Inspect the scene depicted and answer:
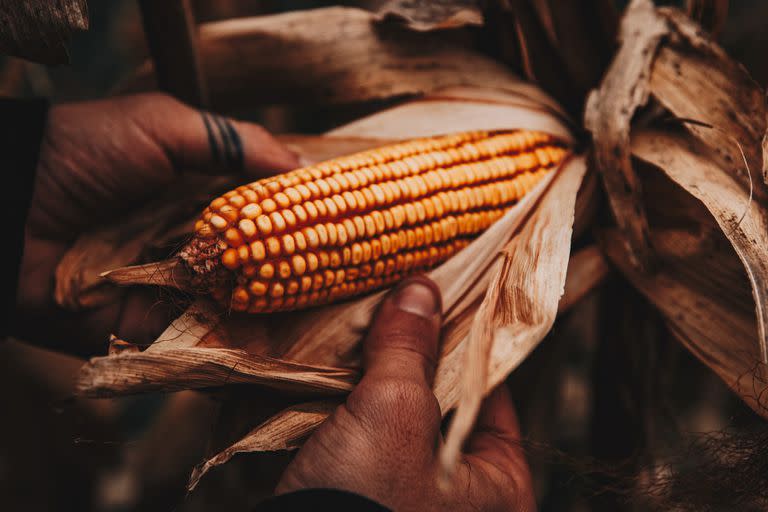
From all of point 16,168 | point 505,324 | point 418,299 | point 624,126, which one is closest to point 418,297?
point 418,299

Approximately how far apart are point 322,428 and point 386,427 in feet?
0.30

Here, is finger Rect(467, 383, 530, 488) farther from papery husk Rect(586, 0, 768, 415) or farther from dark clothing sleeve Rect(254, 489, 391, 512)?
papery husk Rect(586, 0, 768, 415)

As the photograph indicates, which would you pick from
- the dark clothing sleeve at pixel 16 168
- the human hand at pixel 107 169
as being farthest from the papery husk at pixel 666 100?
the dark clothing sleeve at pixel 16 168

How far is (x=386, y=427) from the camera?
0.67 meters

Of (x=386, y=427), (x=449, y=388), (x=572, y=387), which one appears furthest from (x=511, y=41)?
(x=572, y=387)

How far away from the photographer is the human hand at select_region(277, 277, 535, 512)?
0.65 metres

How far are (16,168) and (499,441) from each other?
971 millimetres

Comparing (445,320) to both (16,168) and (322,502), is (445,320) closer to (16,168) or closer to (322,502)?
(322,502)

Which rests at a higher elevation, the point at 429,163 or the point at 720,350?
the point at 429,163

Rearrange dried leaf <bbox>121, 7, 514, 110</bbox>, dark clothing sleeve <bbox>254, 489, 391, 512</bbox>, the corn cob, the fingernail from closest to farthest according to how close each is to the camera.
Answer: dark clothing sleeve <bbox>254, 489, 391, 512</bbox> < the corn cob < the fingernail < dried leaf <bbox>121, 7, 514, 110</bbox>

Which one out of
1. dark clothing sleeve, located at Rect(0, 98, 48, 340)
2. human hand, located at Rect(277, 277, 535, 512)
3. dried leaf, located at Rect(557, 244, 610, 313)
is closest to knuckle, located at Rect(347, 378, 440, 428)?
human hand, located at Rect(277, 277, 535, 512)

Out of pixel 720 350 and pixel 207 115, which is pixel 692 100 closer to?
pixel 720 350

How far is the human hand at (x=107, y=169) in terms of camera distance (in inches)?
38.2

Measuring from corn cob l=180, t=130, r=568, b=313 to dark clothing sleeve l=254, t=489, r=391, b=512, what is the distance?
0.27m
